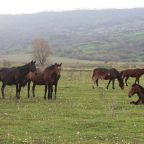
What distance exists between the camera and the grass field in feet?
52.7

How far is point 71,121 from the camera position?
19766mm

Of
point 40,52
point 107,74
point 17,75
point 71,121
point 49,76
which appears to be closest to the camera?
point 71,121

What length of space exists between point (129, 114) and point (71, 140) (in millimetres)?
6959

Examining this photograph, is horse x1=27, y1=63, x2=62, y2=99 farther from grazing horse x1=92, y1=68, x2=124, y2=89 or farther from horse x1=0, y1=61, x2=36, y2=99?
grazing horse x1=92, y1=68, x2=124, y2=89

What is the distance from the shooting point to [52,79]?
2941 cm

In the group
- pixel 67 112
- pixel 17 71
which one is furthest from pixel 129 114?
pixel 17 71

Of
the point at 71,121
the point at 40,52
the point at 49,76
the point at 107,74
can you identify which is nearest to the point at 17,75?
the point at 49,76

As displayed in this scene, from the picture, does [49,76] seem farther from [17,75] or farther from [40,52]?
[40,52]

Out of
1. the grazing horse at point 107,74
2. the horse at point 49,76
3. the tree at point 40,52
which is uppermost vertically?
the horse at point 49,76

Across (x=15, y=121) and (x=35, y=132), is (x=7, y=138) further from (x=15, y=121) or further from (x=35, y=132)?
(x=15, y=121)

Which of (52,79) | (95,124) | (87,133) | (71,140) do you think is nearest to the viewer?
(71,140)

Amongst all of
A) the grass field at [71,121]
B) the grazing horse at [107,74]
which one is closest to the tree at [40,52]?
the grazing horse at [107,74]

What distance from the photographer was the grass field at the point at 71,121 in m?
16.1

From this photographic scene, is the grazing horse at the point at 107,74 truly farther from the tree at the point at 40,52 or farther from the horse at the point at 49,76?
the tree at the point at 40,52
